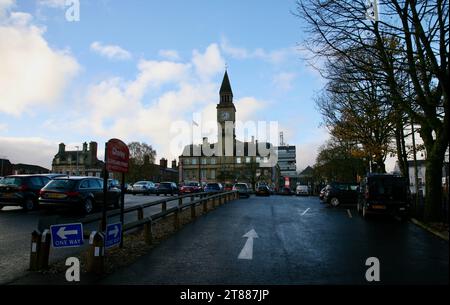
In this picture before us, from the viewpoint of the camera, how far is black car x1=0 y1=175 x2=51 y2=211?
16844 millimetres

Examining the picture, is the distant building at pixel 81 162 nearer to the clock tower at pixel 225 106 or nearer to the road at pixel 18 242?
the clock tower at pixel 225 106

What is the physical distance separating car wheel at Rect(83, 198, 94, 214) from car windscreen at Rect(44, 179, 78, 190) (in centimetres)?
88

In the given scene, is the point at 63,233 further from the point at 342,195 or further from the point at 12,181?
the point at 342,195

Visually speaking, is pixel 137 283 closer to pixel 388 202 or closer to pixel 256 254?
pixel 256 254

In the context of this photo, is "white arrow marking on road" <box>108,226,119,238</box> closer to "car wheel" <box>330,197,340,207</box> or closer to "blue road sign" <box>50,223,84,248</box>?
"blue road sign" <box>50,223,84,248</box>

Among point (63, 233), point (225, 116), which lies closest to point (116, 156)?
point (63, 233)

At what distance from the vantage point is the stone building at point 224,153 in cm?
12288

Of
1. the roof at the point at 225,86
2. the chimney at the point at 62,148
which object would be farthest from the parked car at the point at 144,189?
the roof at the point at 225,86

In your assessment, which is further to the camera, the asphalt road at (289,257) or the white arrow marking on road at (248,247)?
the white arrow marking on road at (248,247)

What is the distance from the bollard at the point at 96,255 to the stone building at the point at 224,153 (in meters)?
110

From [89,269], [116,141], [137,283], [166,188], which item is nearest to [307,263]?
[137,283]

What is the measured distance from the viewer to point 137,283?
19.9ft

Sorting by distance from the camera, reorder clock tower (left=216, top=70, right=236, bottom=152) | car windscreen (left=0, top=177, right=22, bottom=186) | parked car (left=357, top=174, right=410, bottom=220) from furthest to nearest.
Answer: clock tower (left=216, top=70, right=236, bottom=152) → car windscreen (left=0, top=177, right=22, bottom=186) → parked car (left=357, top=174, right=410, bottom=220)

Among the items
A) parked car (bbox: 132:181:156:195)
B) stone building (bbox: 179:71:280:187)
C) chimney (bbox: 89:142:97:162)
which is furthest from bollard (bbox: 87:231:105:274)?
stone building (bbox: 179:71:280:187)
